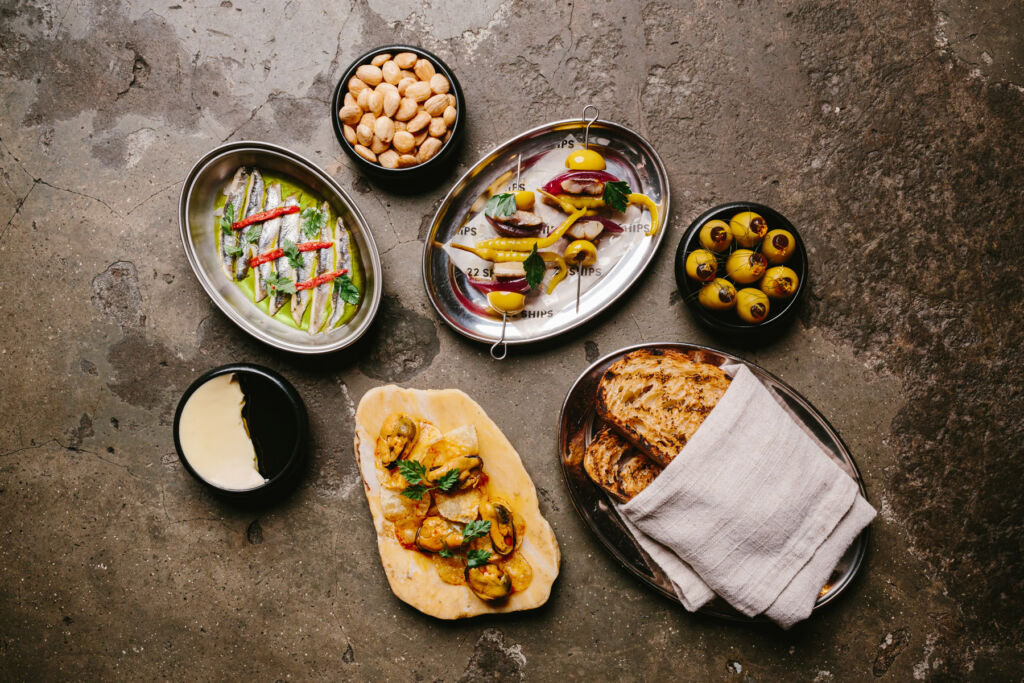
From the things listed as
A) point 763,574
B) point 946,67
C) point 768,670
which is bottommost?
point 768,670

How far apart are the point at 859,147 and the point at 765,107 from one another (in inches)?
19.4

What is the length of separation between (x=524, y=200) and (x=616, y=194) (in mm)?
422

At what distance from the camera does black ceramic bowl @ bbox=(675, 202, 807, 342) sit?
2.33 metres

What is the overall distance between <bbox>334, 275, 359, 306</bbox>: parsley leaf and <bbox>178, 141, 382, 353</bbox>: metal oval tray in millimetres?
46

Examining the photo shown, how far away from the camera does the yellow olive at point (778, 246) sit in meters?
2.31

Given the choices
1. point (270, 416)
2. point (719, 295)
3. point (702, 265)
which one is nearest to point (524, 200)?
point (702, 265)

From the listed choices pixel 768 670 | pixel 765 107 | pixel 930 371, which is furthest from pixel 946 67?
pixel 768 670

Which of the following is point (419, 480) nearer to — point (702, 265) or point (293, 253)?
point (293, 253)

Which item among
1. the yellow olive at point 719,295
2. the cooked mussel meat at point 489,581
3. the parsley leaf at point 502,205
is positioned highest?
the yellow olive at point 719,295

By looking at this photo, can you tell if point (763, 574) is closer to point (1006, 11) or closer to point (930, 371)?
point (930, 371)

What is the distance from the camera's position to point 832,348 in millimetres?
2574

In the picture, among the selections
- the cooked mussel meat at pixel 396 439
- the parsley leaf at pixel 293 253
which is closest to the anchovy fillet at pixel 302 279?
the parsley leaf at pixel 293 253

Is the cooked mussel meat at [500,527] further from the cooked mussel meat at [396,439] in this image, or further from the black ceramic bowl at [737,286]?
the black ceramic bowl at [737,286]

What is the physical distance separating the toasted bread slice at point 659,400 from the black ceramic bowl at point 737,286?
0.21 meters
